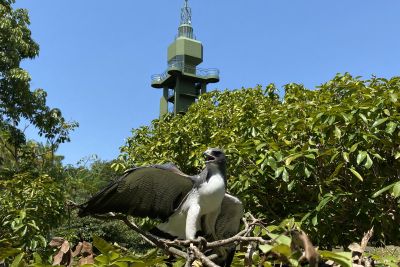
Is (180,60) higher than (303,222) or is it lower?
higher

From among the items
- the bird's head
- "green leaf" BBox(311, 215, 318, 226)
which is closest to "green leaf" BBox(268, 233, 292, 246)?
the bird's head

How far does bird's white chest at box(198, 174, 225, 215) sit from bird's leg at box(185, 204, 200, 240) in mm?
31

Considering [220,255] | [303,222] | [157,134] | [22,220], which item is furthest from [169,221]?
[157,134]

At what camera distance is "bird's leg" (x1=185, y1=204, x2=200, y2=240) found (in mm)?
2135

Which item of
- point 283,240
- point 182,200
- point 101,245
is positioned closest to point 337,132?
point 182,200

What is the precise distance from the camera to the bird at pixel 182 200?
2.20m

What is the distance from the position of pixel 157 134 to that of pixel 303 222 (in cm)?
505

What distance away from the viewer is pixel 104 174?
30453mm

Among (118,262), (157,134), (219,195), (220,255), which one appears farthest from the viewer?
(157,134)

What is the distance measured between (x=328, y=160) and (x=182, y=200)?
2810mm

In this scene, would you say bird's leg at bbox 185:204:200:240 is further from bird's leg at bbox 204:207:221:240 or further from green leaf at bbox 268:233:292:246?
green leaf at bbox 268:233:292:246

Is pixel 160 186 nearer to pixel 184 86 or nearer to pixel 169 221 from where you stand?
pixel 169 221

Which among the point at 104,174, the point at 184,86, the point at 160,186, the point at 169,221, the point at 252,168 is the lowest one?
the point at 169,221

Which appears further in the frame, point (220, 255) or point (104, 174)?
point (104, 174)
